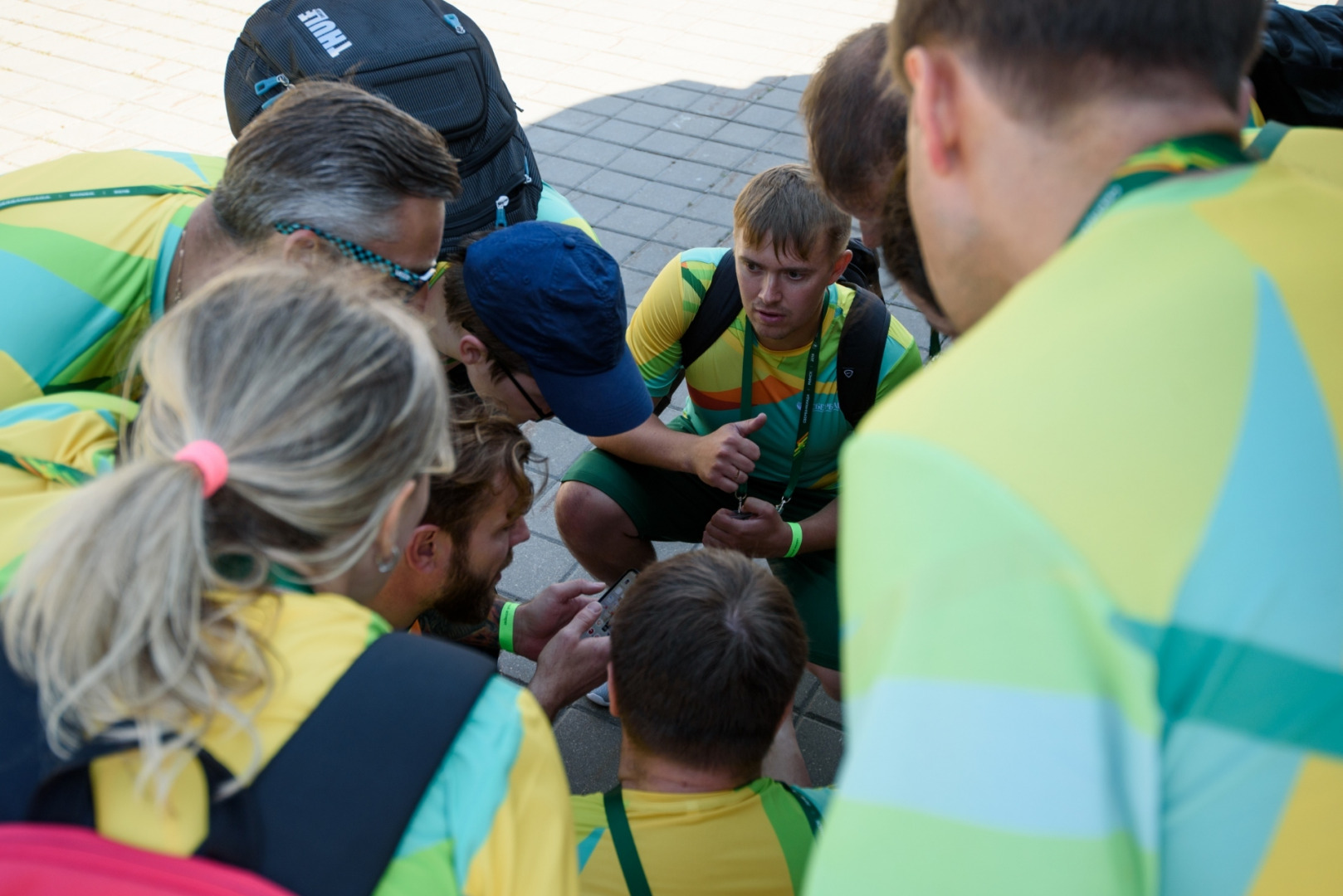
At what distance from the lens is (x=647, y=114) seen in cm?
620

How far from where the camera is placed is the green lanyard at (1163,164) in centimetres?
86

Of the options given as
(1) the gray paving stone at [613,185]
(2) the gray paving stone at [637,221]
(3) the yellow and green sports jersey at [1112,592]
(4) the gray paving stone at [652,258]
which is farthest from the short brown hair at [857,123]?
(1) the gray paving stone at [613,185]

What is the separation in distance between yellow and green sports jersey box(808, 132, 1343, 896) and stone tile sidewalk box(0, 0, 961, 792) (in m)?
3.21

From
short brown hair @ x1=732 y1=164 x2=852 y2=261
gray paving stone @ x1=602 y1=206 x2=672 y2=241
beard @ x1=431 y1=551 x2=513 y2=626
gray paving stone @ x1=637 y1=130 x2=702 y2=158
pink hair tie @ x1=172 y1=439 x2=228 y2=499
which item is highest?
pink hair tie @ x1=172 y1=439 x2=228 y2=499

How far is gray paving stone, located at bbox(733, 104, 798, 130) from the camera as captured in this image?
240 inches

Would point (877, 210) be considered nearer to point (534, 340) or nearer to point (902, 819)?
point (534, 340)

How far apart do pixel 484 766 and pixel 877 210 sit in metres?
1.49

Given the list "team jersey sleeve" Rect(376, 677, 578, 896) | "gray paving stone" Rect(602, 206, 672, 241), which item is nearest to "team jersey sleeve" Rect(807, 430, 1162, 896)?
"team jersey sleeve" Rect(376, 677, 578, 896)

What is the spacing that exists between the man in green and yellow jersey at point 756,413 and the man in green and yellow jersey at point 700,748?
2.88 ft

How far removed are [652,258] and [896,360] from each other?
84.3 inches

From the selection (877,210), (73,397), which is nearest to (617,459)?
(877,210)

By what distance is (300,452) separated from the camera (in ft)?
3.96

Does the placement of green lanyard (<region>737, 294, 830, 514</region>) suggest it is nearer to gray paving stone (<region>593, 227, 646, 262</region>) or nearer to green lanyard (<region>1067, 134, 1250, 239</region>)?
gray paving stone (<region>593, 227, 646, 262</region>)

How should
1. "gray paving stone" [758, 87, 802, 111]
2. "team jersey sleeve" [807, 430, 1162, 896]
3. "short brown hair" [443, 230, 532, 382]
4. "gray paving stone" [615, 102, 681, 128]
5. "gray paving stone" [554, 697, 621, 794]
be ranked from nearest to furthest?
1. "team jersey sleeve" [807, 430, 1162, 896]
2. "short brown hair" [443, 230, 532, 382]
3. "gray paving stone" [554, 697, 621, 794]
4. "gray paving stone" [615, 102, 681, 128]
5. "gray paving stone" [758, 87, 802, 111]
